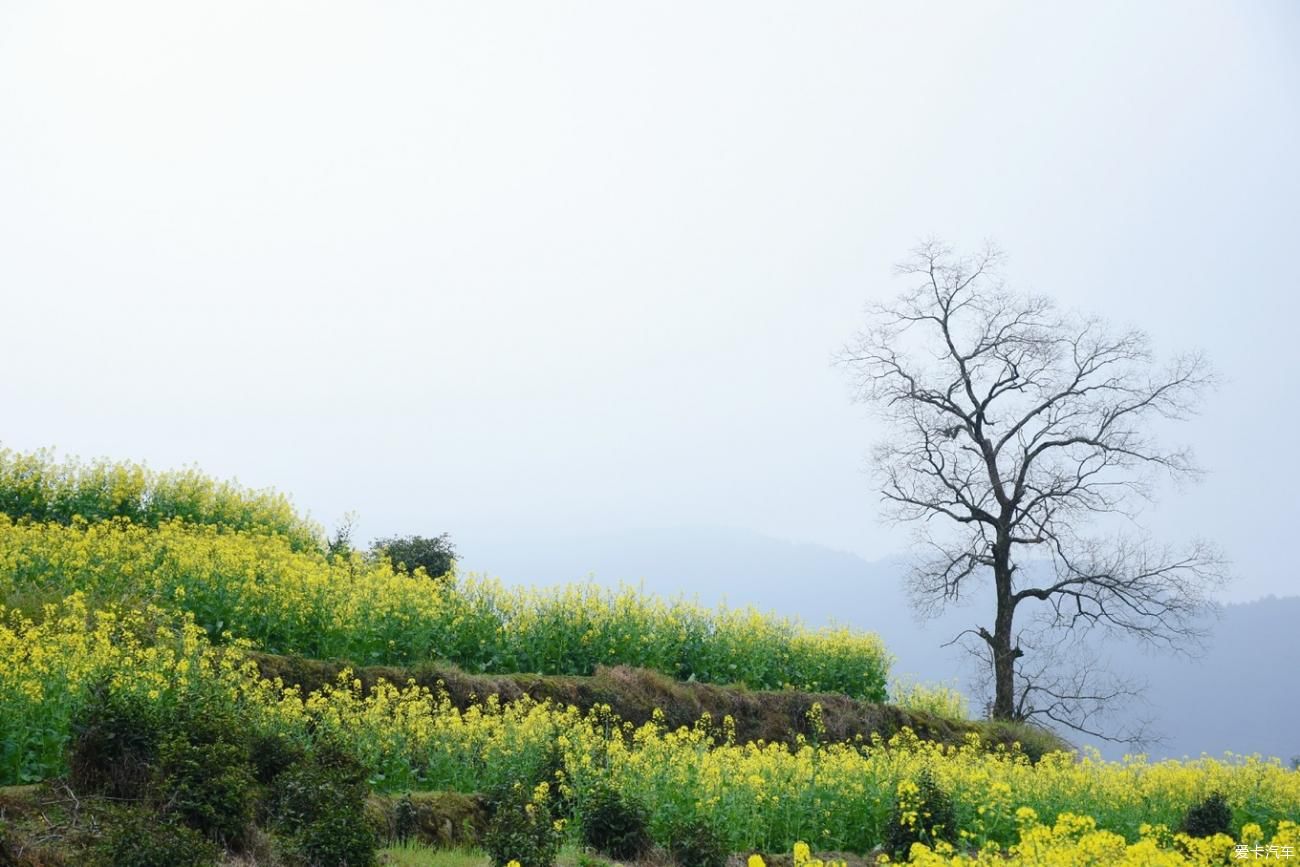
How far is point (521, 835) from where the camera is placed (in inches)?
304

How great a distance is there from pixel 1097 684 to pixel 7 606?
20717 millimetres

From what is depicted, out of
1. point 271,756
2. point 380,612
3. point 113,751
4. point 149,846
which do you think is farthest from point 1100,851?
point 380,612

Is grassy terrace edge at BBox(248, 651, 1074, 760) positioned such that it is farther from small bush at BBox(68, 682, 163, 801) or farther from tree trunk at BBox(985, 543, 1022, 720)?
small bush at BBox(68, 682, 163, 801)

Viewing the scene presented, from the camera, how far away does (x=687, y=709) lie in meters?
15.3

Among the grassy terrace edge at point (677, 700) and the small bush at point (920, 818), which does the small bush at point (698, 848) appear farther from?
the grassy terrace edge at point (677, 700)

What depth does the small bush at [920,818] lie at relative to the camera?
9.78m

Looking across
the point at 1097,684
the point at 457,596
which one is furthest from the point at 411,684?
the point at 1097,684

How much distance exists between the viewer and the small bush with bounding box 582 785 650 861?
29.3ft

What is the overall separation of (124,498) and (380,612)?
5.89 m

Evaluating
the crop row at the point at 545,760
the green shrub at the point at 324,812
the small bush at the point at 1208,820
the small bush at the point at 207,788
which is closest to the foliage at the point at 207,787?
the small bush at the point at 207,788

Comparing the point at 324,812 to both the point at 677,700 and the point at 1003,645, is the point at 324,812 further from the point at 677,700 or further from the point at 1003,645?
the point at 1003,645

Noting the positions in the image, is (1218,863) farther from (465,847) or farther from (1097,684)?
(1097,684)

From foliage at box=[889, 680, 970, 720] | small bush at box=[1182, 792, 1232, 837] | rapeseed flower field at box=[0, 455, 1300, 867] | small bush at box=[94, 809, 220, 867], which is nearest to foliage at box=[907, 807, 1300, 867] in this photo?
rapeseed flower field at box=[0, 455, 1300, 867]

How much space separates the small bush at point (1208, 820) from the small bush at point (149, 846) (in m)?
10.0
